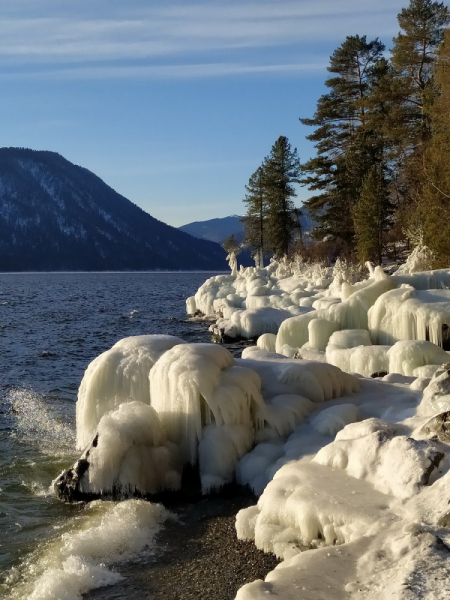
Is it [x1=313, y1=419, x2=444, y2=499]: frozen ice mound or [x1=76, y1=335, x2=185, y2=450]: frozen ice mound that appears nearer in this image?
[x1=313, y1=419, x2=444, y2=499]: frozen ice mound

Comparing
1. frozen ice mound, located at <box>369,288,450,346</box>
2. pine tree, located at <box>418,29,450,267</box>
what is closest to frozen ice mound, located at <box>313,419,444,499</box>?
frozen ice mound, located at <box>369,288,450,346</box>

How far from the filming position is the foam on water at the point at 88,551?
695 cm

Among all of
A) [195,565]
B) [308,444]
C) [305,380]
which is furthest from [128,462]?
[305,380]

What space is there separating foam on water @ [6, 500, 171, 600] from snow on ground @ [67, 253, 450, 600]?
2.34ft

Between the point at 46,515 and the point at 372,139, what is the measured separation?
39.4 m

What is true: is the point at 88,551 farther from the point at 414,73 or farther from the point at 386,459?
the point at 414,73

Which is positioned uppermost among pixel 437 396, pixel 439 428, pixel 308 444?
pixel 437 396

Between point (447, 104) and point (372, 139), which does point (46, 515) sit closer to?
point (447, 104)

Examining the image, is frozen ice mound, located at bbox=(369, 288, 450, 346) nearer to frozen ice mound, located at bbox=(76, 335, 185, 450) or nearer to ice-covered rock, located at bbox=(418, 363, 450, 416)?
ice-covered rock, located at bbox=(418, 363, 450, 416)

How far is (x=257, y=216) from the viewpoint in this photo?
59.3m

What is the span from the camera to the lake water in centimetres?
852

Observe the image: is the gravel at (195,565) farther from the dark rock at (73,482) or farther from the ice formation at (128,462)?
the dark rock at (73,482)

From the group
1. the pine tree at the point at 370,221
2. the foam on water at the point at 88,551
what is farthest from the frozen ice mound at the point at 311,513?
the pine tree at the point at 370,221

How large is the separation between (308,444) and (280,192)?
156ft
